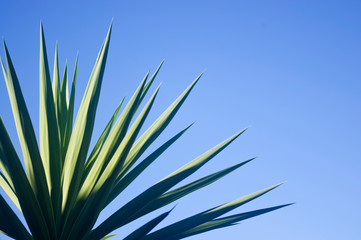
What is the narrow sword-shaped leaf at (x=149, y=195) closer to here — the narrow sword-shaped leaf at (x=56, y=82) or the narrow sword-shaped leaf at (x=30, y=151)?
the narrow sword-shaped leaf at (x=30, y=151)

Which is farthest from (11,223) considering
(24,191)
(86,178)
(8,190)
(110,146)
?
(8,190)

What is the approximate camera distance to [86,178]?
1.33 meters

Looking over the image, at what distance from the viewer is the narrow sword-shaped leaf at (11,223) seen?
110cm

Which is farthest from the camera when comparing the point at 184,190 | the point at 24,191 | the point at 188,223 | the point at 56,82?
the point at 56,82

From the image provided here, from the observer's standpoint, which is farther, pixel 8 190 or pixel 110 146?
pixel 8 190

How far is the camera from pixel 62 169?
1477 millimetres

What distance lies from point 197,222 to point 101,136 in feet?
2.82

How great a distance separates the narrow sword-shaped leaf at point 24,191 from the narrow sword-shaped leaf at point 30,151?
0.04 metres

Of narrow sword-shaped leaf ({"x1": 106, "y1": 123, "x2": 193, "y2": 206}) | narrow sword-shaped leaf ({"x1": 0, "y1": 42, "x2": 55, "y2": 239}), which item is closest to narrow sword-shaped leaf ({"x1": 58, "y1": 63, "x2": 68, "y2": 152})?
narrow sword-shaped leaf ({"x1": 106, "y1": 123, "x2": 193, "y2": 206})

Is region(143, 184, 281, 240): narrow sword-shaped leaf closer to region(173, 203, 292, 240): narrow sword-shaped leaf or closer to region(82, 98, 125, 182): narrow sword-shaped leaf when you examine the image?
region(173, 203, 292, 240): narrow sword-shaped leaf

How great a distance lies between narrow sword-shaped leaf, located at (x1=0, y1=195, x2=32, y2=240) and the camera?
110 centimetres

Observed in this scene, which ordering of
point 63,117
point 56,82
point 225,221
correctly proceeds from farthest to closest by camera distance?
point 56,82 < point 63,117 < point 225,221

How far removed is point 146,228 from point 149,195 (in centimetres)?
24

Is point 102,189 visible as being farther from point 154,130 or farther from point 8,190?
point 8,190
